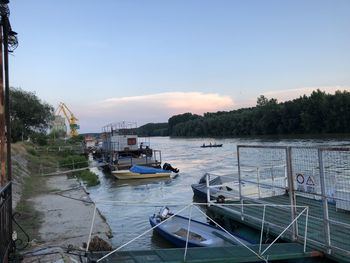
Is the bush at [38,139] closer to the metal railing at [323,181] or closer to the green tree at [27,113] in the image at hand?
the green tree at [27,113]

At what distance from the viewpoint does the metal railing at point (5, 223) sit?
7.21m

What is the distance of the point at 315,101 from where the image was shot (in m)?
97.2

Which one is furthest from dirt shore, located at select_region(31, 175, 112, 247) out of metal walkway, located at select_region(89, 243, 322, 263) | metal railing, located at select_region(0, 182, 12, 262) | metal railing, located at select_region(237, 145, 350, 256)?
metal railing, located at select_region(237, 145, 350, 256)

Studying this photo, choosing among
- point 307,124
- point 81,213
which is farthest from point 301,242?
point 307,124

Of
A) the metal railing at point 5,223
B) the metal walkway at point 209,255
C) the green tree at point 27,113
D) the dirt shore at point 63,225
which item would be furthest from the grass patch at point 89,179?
the green tree at point 27,113

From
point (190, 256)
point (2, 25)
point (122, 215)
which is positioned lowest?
point (122, 215)

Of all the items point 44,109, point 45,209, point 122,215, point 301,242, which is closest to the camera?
point 301,242

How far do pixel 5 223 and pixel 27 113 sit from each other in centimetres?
7056

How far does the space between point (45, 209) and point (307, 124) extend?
3468 inches

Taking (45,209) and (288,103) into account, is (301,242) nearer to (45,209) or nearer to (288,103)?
(45,209)

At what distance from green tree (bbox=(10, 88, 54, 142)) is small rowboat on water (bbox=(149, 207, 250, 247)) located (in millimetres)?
58492

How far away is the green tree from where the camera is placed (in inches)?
2795

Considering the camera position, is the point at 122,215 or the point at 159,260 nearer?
the point at 159,260

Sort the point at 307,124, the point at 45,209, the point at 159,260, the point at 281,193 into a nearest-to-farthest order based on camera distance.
Answer: the point at 159,260 < the point at 281,193 < the point at 45,209 < the point at 307,124
